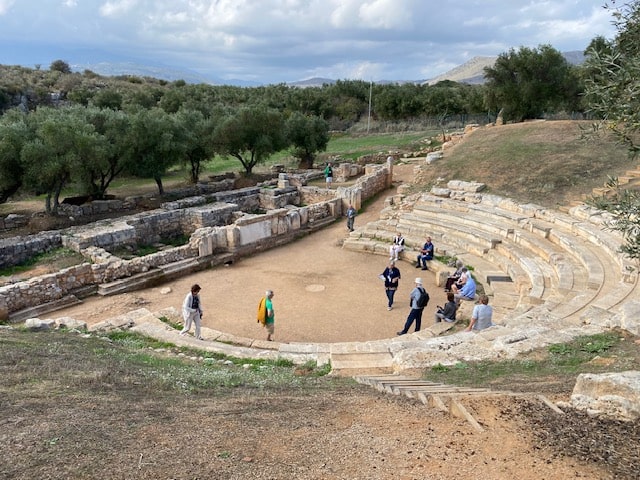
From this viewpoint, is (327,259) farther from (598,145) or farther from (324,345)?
(598,145)

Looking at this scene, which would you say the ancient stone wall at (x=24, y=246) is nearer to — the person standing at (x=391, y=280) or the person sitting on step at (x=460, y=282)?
the person standing at (x=391, y=280)

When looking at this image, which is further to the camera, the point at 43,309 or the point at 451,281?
the point at 451,281

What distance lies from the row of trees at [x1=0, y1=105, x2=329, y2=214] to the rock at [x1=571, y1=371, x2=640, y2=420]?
21.0m

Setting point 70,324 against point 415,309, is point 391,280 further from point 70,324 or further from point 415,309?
point 70,324

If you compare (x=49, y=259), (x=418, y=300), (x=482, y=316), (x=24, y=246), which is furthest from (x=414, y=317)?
(x=24, y=246)

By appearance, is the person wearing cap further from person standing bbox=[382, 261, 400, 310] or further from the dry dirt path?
person standing bbox=[382, 261, 400, 310]

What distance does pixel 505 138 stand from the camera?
90.2 ft

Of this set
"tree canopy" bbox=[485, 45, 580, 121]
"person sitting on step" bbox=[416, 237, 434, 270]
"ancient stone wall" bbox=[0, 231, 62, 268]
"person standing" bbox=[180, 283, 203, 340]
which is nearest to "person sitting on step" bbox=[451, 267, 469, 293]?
"person sitting on step" bbox=[416, 237, 434, 270]

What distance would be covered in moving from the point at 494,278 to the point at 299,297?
6.14 m

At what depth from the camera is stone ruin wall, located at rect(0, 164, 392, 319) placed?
46.6ft

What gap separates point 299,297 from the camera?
49.8ft

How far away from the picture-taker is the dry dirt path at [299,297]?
12961 millimetres

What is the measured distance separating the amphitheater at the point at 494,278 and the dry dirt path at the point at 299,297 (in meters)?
1.08

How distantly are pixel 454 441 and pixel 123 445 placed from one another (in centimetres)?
325
